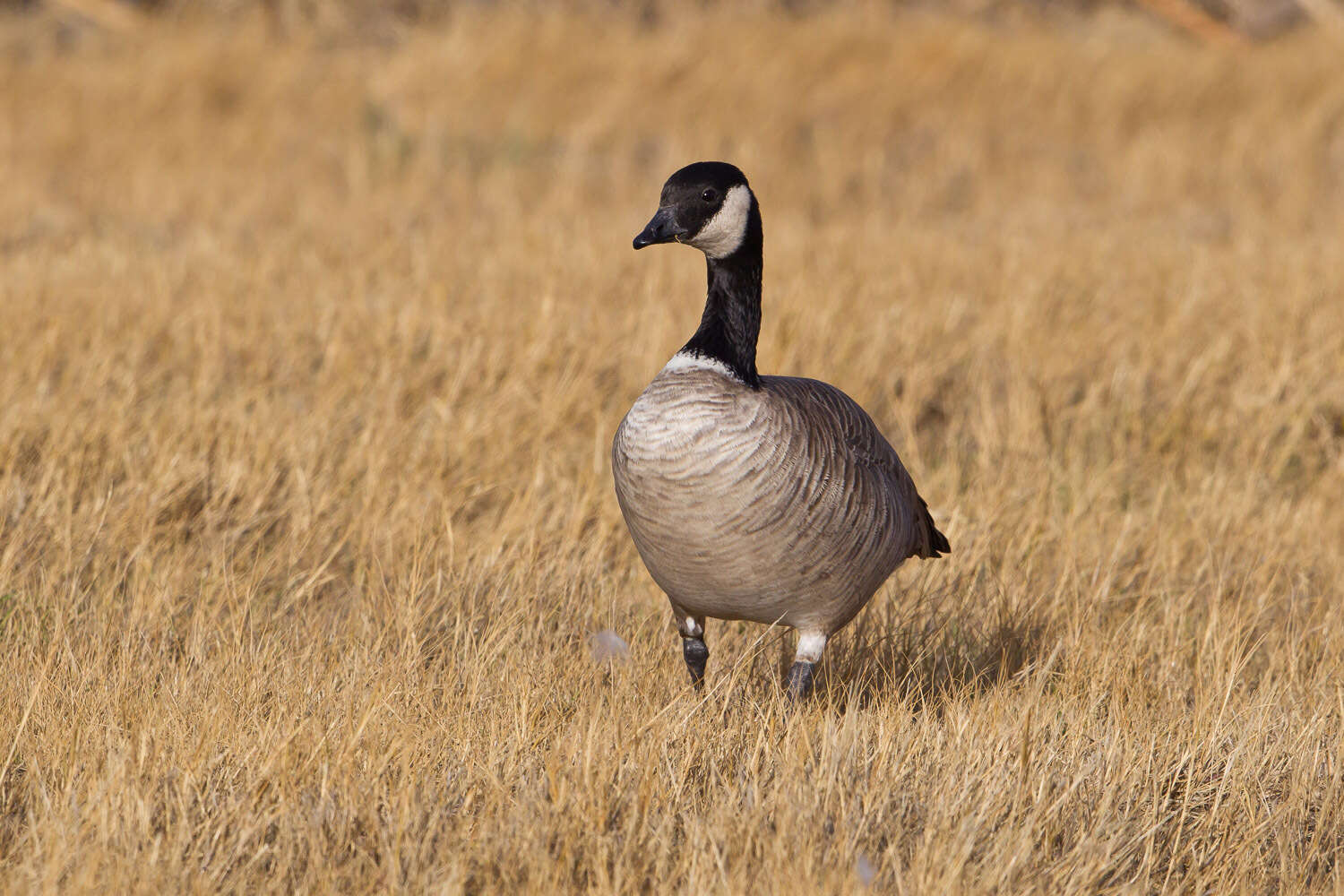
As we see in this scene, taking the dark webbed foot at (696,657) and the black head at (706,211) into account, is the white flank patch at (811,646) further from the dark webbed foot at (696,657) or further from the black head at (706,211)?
the black head at (706,211)

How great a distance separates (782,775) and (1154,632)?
176 centimetres

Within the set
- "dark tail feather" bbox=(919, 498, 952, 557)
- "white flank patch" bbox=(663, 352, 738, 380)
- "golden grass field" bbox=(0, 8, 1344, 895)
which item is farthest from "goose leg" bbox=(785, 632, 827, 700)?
"white flank patch" bbox=(663, 352, 738, 380)

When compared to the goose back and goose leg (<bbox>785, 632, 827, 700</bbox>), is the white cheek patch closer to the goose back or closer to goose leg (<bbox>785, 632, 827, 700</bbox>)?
the goose back

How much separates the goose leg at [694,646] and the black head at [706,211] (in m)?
0.97

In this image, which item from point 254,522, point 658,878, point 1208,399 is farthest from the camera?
point 1208,399

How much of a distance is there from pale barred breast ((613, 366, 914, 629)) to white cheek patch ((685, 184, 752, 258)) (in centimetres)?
39

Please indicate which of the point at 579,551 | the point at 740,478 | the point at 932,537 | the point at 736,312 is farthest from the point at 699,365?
the point at 579,551

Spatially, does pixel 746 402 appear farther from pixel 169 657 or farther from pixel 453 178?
pixel 453 178

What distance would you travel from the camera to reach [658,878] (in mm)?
2742

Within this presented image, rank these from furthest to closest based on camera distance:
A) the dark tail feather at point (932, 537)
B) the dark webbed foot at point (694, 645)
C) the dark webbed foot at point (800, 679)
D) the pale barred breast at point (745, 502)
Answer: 1. the dark tail feather at point (932, 537)
2. the dark webbed foot at point (694, 645)
3. the dark webbed foot at point (800, 679)
4. the pale barred breast at point (745, 502)

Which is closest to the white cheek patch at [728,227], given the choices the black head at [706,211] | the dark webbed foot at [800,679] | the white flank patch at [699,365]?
the black head at [706,211]

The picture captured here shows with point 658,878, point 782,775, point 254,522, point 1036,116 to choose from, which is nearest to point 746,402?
point 782,775

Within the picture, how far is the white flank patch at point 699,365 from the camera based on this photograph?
11.1 ft

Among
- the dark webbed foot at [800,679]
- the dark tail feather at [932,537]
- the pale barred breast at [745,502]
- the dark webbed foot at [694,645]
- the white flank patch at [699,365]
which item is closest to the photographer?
the pale barred breast at [745,502]
